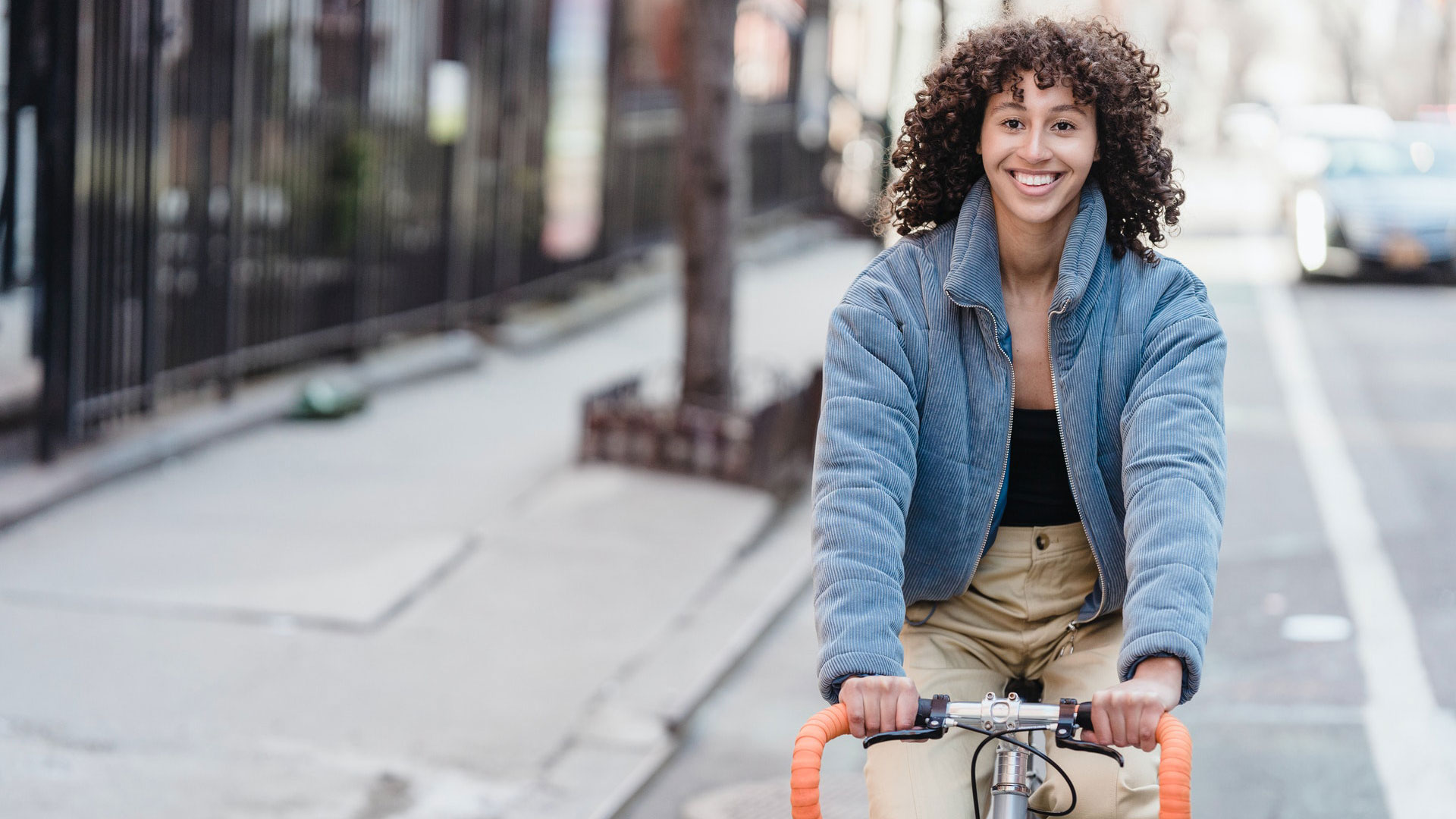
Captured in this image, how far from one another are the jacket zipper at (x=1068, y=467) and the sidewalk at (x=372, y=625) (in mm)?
2536

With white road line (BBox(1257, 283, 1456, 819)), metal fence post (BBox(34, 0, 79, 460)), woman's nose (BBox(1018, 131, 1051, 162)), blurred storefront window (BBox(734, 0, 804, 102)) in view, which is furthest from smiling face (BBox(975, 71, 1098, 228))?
blurred storefront window (BBox(734, 0, 804, 102))

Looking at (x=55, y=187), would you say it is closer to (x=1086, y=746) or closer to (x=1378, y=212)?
(x=1086, y=746)

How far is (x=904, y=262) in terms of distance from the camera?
9.57 ft

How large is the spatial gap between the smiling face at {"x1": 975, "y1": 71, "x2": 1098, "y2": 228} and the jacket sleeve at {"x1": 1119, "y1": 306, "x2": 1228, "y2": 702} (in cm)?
28

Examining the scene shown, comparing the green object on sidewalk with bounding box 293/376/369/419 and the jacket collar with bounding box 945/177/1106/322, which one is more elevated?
the jacket collar with bounding box 945/177/1106/322

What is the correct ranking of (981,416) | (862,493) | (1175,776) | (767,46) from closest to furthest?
1. (1175,776)
2. (862,493)
3. (981,416)
4. (767,46)

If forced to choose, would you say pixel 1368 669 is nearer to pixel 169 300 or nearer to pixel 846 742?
pixel 846 742

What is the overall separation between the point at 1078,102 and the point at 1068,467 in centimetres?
60

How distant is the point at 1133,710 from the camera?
2.40 meters

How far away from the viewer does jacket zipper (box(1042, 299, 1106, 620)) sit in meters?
2.77

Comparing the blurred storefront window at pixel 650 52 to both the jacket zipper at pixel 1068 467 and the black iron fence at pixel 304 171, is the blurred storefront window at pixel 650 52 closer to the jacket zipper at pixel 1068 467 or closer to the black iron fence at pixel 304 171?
the black iron fence at pixel 304 171

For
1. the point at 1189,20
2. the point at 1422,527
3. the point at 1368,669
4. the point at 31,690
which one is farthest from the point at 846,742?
the point at 1189,20

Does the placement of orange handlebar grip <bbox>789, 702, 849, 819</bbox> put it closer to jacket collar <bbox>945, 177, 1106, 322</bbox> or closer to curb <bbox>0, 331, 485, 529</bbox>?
jacket collar <bbox>945, 177, 1106, 322</bbox>

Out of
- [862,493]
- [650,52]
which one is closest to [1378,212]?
[650,52]
